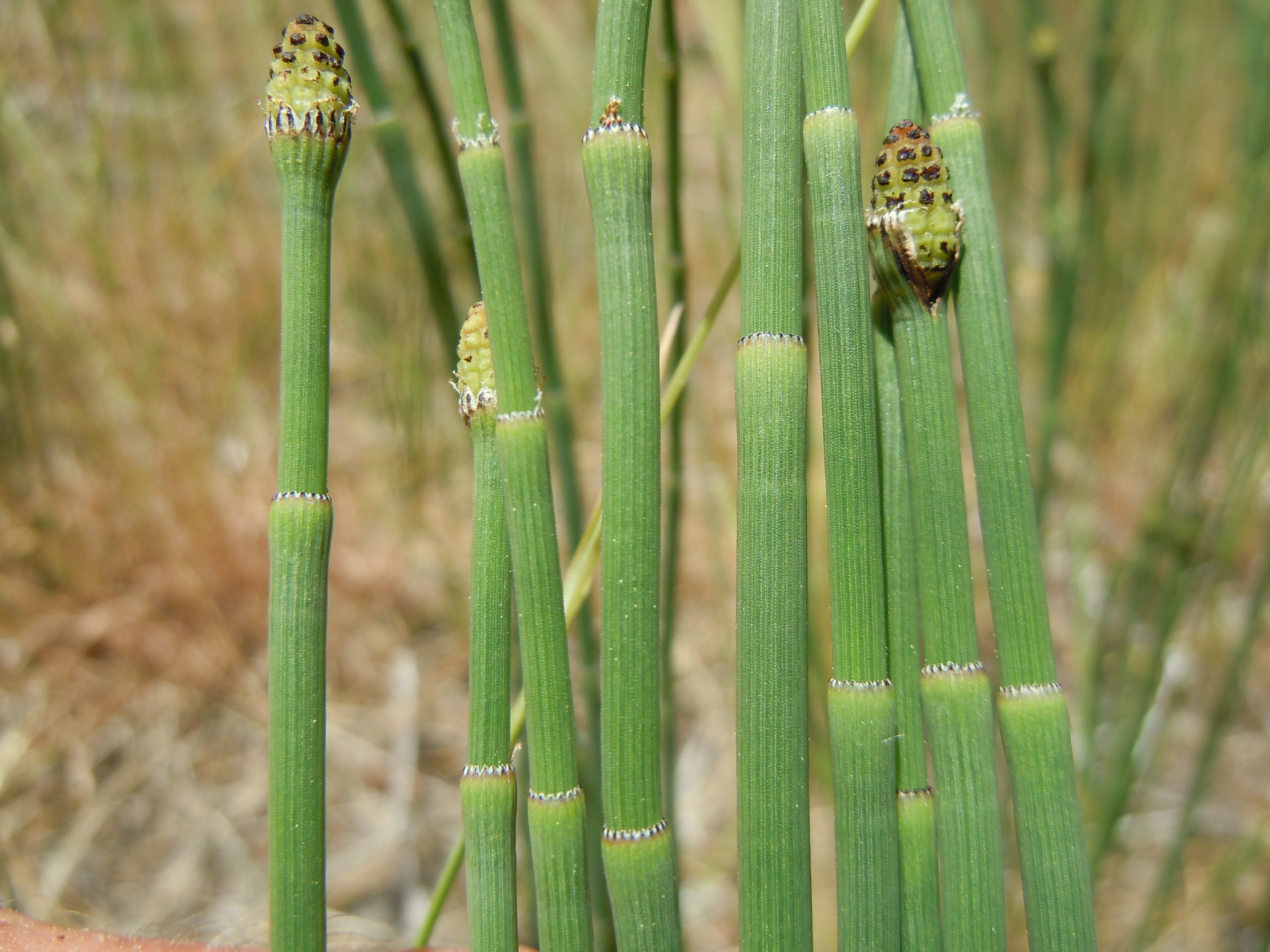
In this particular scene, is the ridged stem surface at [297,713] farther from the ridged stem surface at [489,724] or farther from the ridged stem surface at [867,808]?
the ridged stem surface at [867,808]

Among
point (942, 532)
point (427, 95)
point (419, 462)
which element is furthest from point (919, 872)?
point (419, 462)

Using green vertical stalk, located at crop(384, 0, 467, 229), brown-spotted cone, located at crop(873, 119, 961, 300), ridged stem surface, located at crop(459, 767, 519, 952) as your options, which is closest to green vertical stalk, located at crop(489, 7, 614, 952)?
green vertical stalk, located at crop(384, 0, 467, 229)

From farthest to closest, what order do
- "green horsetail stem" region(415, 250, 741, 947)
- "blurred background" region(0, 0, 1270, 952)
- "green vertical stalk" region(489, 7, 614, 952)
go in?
1. "blurred background" region(0, 0, 1270, 952)
2. "green vertical stalk" region(489, 7, 614, 952)
3. "green horsetail stem" region(415, 250, 741, 947)

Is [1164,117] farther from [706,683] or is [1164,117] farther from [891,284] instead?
[891,284]

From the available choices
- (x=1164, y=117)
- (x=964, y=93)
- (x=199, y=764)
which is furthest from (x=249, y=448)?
(x=1164, y=117)

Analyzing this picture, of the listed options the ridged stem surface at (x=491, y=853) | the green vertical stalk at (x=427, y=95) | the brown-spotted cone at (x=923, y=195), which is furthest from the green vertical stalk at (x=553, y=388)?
the brown-spotted cone at (x=923, y=195)

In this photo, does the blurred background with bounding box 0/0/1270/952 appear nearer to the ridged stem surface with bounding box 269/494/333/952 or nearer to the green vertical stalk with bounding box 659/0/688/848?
the green vertical stalk with bounding box 659/0/688/848

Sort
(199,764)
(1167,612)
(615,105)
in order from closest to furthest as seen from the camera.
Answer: (615,105)
(1167,612)
(199,764)
